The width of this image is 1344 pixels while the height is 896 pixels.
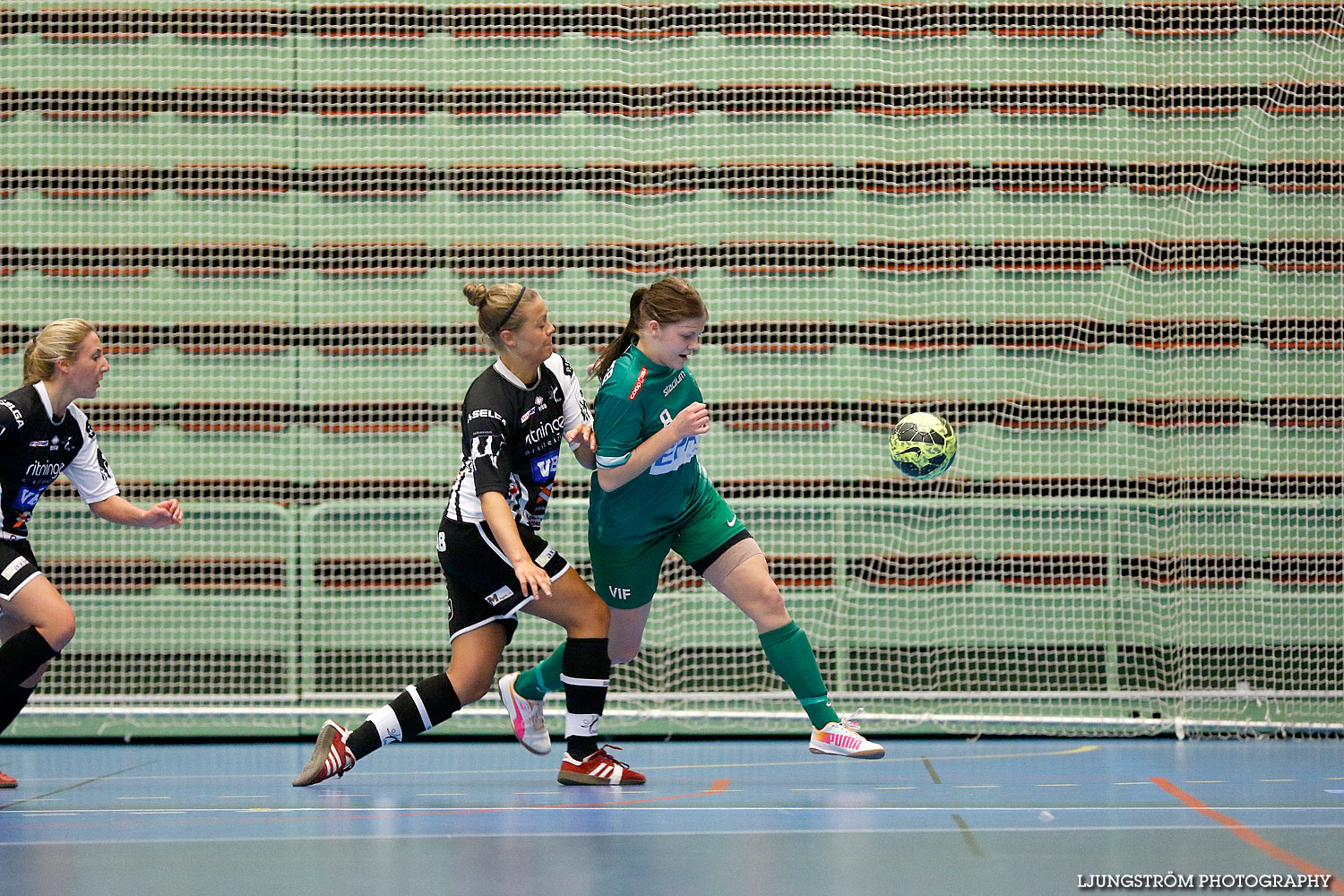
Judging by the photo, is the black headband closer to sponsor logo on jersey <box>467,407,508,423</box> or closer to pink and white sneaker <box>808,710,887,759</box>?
sponsor logo on jersey <box>467,407,508,423</box>

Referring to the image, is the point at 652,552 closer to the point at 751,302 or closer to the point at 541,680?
the point at 541,680

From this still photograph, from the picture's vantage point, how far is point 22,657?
4336mm

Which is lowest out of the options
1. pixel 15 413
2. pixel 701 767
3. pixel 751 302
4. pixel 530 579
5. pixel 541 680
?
pixel 701 767

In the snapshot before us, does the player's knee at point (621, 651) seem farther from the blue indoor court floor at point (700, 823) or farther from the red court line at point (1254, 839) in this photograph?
the red court line at point (1254, 839)

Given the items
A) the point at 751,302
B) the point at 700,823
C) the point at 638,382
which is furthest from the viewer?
the point at 751,302

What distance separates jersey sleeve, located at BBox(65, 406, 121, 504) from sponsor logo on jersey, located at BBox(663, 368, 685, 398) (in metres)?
2.11

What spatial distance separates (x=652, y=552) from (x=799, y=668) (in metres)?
0.65

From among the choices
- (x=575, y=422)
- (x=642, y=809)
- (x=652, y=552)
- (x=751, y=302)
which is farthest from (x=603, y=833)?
(x=751, y=302)

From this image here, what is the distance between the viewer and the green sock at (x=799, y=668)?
4.45 m

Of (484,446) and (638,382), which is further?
(638,382)

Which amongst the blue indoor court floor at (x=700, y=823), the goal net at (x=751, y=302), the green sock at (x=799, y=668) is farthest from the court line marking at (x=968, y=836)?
the goal net at (x=751, y=302)

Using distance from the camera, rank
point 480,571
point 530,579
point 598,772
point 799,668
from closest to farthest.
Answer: point 530,579 < point 480,571 < point 598,772 < point 799,668

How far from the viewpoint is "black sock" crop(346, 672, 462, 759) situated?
417 cm

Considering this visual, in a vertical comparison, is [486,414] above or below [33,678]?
above
